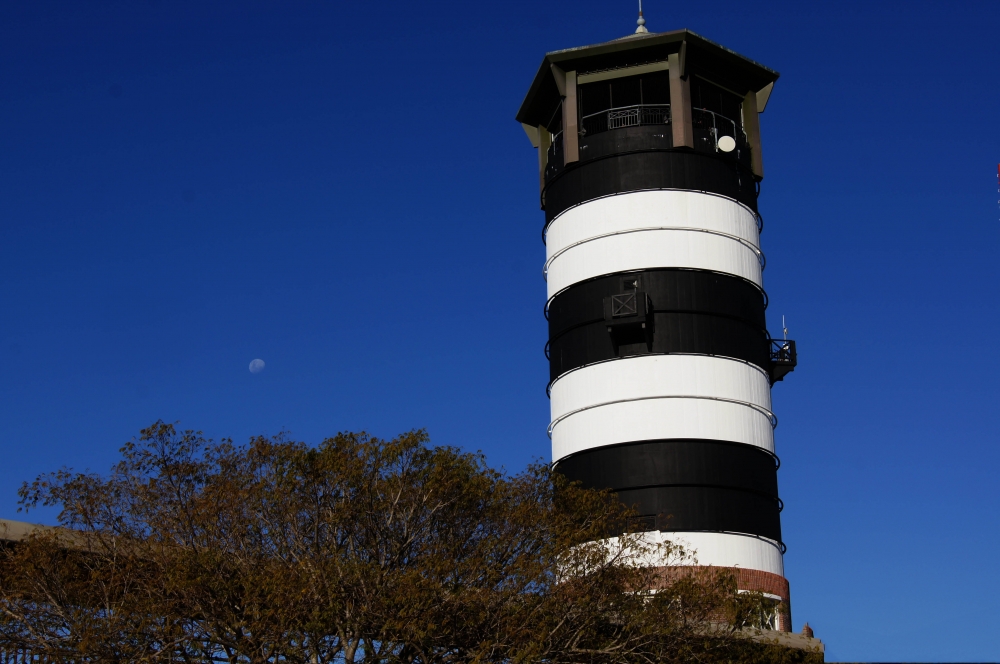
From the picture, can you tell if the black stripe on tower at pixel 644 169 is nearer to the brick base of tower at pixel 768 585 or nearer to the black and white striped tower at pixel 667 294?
the black and white striped tower at pixel 667 294

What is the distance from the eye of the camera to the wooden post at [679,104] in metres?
47.5

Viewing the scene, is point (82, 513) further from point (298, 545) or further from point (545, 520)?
point (545, 520)

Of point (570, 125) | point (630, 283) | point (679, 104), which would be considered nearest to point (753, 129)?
point (679, 104)

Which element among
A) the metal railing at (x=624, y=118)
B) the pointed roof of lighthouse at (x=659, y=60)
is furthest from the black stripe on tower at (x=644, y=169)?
the pointed roof of lighthouse at (x=659, y=60)

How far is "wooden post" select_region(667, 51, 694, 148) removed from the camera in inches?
1871

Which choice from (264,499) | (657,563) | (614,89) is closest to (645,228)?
(614,89)

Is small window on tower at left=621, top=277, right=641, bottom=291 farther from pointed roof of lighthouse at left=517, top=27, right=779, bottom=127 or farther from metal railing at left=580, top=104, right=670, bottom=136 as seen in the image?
pointed roof of lighthouse at left=517, top=27, right=779, bottom=127

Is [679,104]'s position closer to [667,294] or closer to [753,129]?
[753,129]

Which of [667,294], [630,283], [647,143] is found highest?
[647,143]

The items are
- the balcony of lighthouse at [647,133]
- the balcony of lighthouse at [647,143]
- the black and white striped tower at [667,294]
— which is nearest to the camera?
the black and white striped tower at [667,294]

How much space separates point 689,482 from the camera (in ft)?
143

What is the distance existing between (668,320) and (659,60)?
434 inches

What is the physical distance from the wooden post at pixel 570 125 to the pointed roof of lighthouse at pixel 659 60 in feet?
2.34

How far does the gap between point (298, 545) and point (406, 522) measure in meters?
2.85
